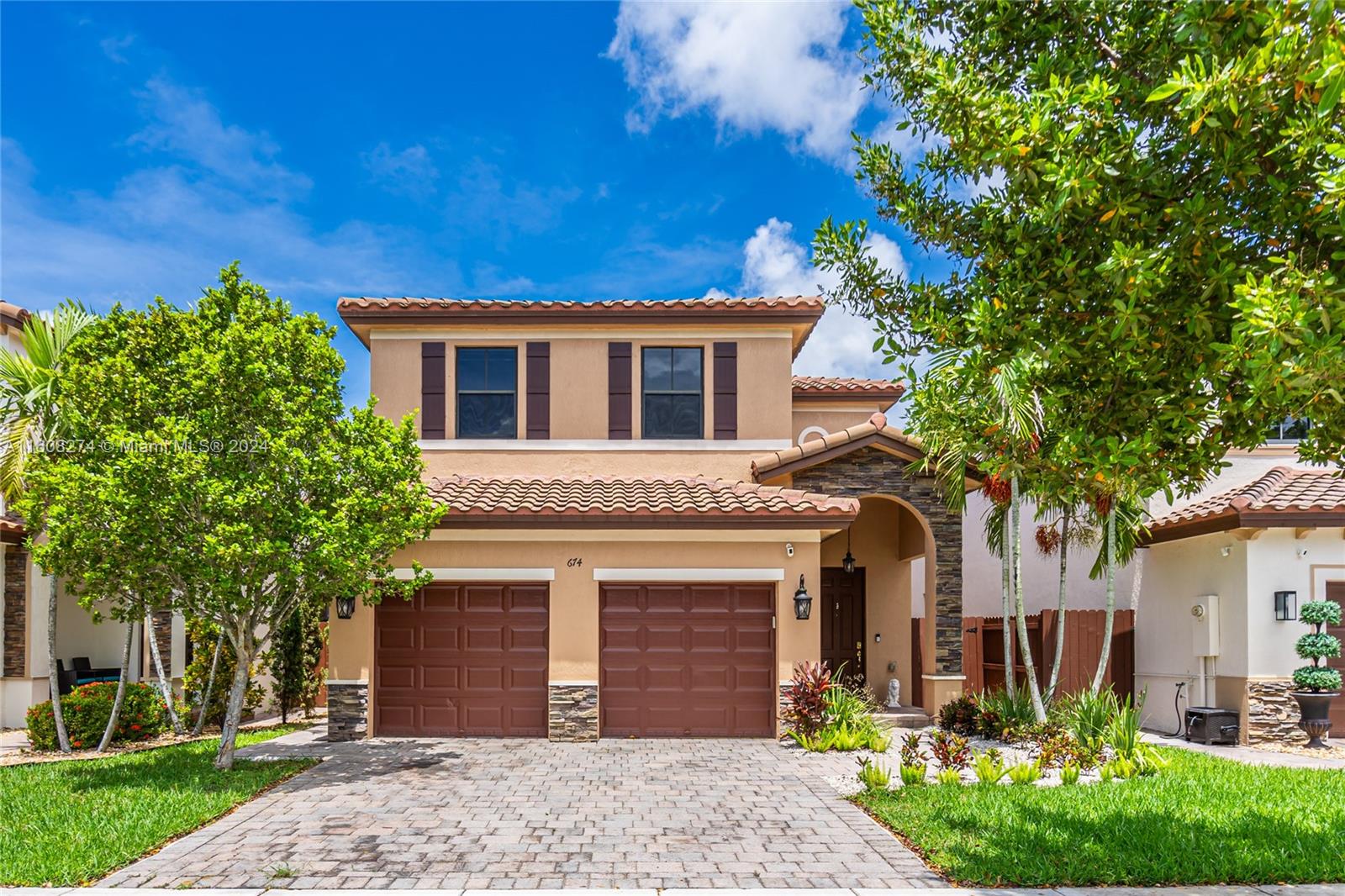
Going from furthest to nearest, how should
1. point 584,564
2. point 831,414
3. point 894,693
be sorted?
point 831,414 < point 894,693 < point 584,564

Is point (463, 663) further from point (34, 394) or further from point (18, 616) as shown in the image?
point (18, 616)

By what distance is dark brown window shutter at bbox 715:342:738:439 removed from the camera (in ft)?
56.8

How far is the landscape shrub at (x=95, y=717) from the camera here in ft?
45.4

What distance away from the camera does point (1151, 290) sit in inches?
209

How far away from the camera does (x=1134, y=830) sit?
8242mm

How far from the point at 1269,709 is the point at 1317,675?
900 millimetres

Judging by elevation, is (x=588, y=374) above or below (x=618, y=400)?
above

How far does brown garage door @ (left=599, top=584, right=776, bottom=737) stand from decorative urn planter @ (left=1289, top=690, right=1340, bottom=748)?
8.05 metres

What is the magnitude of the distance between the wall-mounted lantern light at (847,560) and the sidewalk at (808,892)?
35.7ft

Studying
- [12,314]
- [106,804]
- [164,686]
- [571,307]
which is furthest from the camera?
[571,307]

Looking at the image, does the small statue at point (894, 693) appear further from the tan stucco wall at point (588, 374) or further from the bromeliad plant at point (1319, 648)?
the bromeliad plant at point (1319, 648)

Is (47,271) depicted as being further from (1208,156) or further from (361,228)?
(1208,156)

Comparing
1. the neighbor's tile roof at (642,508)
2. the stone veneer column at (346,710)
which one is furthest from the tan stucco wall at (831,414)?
the stone veneer column at (346,710)

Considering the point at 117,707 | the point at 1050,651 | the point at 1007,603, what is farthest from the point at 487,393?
the point at 1050,651
